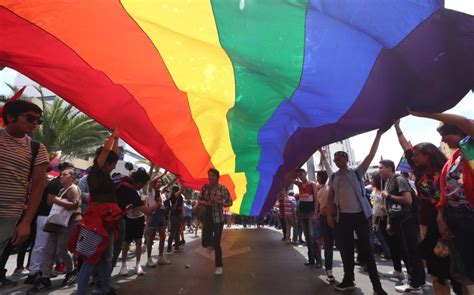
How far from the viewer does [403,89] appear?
10.2 feet

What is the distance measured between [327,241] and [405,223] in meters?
1.26

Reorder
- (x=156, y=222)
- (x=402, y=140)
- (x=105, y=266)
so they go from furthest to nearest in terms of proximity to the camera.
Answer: (x=156, y=222), (x=105, y=266), (x=402, y=140)

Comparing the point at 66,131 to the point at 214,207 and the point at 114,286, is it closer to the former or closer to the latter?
the point at 214,207

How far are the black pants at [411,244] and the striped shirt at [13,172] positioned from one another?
14.6 ft

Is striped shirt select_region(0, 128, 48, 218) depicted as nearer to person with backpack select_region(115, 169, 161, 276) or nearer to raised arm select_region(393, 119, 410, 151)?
person with backpack select_region(115, 169, 161, 276)

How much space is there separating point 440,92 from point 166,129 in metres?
3.75

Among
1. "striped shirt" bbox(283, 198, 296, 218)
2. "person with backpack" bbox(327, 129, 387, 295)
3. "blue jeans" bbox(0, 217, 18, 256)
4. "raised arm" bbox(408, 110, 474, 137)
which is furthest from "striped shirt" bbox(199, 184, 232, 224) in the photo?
"striped shirt" bbox(283, 198, 296, 218)

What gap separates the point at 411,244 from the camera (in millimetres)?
4395

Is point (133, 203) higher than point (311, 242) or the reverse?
higher

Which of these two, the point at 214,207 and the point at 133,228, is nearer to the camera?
the point at 133,228

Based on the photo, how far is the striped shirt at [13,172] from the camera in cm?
247

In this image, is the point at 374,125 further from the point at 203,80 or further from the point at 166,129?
the point at 166,129

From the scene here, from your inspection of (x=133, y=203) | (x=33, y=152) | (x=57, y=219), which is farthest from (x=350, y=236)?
(x=57, y=219)

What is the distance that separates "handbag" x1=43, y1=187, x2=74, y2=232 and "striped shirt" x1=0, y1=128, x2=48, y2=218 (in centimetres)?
229
